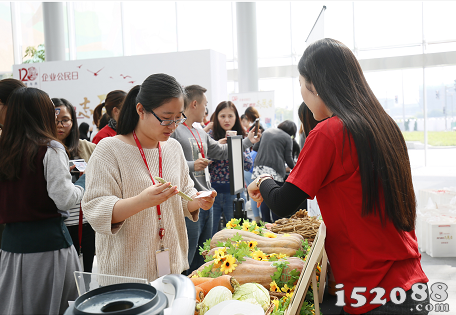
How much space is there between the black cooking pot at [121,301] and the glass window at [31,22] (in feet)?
42.8

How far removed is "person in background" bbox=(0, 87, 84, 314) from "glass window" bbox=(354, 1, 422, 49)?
9.59 metres

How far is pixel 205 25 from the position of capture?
10797mm

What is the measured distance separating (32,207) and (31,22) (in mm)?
12161

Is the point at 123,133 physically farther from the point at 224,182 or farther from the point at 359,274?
the point at 224,182

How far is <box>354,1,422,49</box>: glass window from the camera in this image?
898 cm

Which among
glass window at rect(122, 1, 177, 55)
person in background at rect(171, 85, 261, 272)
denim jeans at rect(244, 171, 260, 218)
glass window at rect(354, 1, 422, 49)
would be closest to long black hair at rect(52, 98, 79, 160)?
person in background at rect(171, 85, 261, 272)

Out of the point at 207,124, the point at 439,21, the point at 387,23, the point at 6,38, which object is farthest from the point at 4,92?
Result: the point at 6,38

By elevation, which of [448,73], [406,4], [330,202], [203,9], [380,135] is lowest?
[330,202]

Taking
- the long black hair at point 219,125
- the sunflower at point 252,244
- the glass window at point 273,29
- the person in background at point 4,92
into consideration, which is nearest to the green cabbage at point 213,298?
the sunflower at point 252,244

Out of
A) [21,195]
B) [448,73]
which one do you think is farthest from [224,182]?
[448,73]

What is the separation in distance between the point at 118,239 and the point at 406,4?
9.82m

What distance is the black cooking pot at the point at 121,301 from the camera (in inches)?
A: 24.6

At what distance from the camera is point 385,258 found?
3.56 ft

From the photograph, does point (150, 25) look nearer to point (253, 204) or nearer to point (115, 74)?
point (115, 74)
